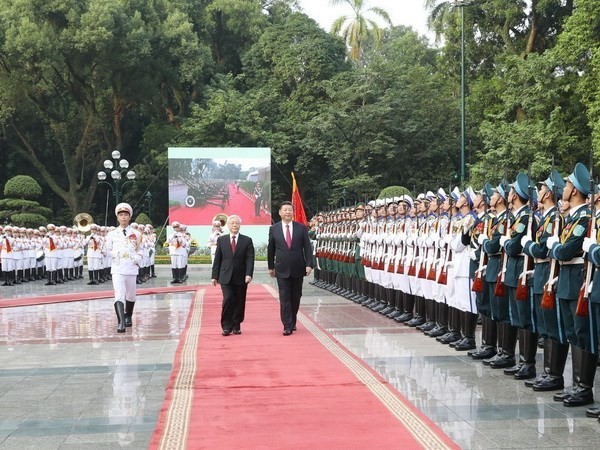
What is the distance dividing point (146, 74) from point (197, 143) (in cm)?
463

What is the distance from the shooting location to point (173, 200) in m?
37.9

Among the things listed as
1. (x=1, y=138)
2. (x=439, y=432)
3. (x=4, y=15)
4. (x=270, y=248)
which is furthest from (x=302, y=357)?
(x=1, y=138)

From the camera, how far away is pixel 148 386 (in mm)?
8492

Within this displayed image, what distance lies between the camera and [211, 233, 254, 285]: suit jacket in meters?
12.5

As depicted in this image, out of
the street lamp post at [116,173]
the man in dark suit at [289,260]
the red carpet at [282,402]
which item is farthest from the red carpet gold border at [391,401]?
the street lamp post at [116,173]

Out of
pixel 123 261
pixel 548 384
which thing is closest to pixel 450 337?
pixel 548 384

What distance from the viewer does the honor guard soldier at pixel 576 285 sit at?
726 cm

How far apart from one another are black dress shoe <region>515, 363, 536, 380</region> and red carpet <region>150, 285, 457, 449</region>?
4.45 ft

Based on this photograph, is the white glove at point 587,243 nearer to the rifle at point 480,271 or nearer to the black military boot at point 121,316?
the rifle at point 480,271

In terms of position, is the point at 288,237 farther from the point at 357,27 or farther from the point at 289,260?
the point at 357,27

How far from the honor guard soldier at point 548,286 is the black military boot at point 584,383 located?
1.25 ft

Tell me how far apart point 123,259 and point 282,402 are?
6.11m

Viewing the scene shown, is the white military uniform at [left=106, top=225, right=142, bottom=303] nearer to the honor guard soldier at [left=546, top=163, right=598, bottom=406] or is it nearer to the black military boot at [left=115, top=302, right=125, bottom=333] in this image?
the black military boot at [left=115, top=302, right=125, bottom=333]

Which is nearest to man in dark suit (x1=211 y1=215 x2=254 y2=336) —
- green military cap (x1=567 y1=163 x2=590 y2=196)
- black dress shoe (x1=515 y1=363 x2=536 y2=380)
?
black dress shoe (x1=515 y1=363 x2=536 y2=380)
